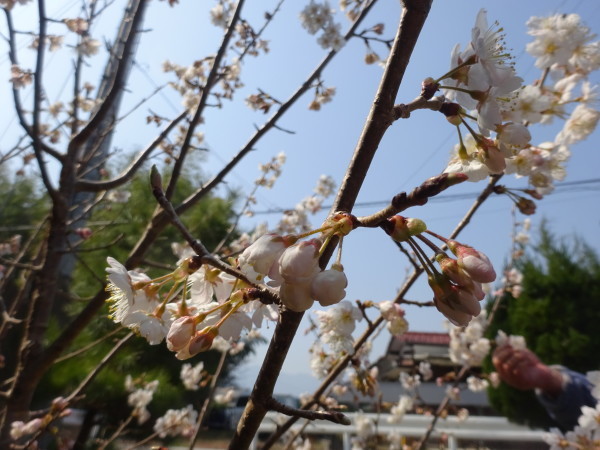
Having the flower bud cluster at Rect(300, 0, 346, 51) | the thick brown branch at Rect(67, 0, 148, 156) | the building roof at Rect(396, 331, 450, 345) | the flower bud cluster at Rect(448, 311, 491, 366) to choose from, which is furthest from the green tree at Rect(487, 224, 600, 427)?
the thick brown branch at Rect(67, 0, 148, 156)

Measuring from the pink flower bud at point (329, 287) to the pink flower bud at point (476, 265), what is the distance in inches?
4.1

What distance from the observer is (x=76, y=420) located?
16.2 ft

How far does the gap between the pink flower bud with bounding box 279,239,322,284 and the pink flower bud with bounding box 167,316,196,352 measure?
0.13 meters

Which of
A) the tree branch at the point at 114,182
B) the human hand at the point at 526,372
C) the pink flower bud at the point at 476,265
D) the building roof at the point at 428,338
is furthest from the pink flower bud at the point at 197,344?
the building roof at the point at 428,338

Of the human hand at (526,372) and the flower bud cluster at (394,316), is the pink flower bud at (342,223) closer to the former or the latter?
the flower bud cluster at (394,316)

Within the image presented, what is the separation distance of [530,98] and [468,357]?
190 centimetres

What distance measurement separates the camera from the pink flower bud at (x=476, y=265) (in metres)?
0.35

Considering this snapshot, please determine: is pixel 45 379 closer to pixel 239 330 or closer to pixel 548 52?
pixel 239 330

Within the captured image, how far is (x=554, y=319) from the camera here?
13.6 ft

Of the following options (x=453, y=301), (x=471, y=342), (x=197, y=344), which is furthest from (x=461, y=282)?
(x=471, y=342)

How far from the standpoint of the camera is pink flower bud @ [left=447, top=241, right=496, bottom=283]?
1.14 feet

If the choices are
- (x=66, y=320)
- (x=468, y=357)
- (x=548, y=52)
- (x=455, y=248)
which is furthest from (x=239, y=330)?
(x=66, y=320)

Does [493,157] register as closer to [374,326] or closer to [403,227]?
[403,227]

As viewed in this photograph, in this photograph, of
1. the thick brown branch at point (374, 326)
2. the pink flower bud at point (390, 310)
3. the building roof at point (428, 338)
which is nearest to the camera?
the thick brown branch at point (374, 326)
